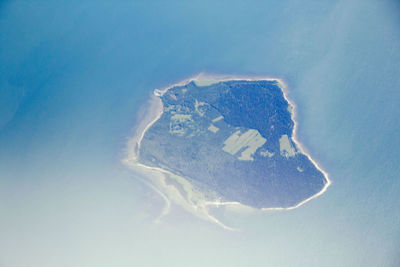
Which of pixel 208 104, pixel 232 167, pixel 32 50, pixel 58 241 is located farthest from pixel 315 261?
pixel 32 50

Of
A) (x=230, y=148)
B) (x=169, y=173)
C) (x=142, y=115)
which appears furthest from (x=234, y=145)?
(x=142, y=115)

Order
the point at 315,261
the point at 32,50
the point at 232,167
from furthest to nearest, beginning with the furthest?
the point at 32,50
the point at 232,167
the point at 315,261

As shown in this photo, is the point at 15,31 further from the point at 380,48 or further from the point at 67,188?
the point at 380,48

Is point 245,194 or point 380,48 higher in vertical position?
point 380,48
